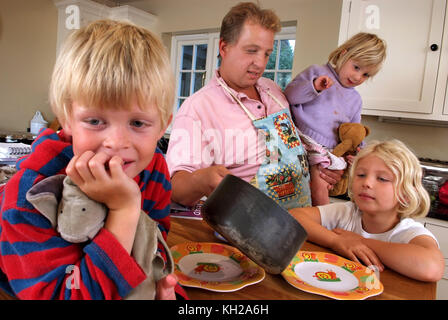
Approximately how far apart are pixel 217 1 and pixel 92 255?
12.2ft

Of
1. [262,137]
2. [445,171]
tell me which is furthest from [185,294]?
[445,171]

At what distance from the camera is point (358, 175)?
1.22 metres

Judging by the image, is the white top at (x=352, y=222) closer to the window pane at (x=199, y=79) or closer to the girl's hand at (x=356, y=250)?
the girl's hand at (x=356, y=250)

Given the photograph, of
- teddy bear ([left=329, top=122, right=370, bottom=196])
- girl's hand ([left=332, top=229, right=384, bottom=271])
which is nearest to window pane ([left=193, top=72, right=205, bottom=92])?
teddy bear ([left=329, top=122, right=370, bottom=196])

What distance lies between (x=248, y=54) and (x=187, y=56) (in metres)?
3.18

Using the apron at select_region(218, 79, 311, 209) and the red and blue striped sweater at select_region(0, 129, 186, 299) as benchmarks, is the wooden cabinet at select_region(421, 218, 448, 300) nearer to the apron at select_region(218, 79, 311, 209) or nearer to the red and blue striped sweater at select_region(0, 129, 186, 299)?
the apron at select_region(218, 79, 311, 209)

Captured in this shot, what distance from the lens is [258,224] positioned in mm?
532

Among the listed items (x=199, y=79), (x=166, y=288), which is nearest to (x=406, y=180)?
(x=166, y=288)

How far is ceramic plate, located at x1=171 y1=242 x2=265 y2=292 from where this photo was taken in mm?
628

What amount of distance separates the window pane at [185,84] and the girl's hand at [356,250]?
363cm

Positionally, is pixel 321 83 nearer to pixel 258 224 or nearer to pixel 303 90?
pixel 303 90

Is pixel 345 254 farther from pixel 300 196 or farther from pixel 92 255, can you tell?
pixel 92 255

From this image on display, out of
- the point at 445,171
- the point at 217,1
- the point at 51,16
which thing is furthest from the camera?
the point at 51,16

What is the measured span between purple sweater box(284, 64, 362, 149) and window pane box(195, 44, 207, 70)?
2669 mm
